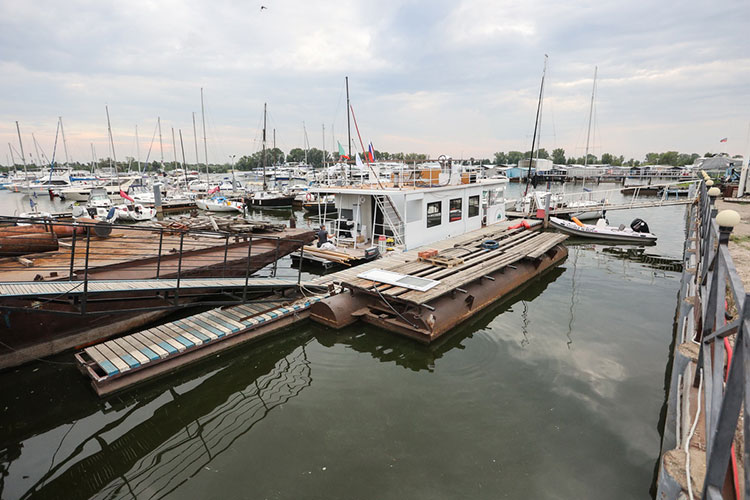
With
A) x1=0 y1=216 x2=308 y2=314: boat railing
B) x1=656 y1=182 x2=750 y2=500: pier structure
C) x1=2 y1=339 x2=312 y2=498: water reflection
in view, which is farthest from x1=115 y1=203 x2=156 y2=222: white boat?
x1=656 y1=182 x2=750 y2=500: pier structure

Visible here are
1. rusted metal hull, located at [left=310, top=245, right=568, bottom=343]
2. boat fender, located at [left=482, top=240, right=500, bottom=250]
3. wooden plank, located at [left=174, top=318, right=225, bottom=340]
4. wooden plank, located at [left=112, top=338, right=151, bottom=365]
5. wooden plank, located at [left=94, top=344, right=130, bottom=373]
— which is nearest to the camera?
wooden plank, located at [left=94, top=344, right=130, bottom=373]

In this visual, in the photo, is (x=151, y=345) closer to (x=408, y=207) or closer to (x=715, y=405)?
(x=715, y=405)

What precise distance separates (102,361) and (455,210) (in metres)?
13.7

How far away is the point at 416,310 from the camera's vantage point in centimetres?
927

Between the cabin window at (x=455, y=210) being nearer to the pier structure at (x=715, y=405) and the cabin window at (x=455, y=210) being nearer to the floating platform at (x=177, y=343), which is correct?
the floating platform at (x=177, y=343)

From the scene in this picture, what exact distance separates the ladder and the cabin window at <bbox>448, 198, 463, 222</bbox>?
292 centimetres

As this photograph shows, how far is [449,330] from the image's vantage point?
9.98 meters

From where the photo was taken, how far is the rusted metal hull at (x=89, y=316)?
765 cm

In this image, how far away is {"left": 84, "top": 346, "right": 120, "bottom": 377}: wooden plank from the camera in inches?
276

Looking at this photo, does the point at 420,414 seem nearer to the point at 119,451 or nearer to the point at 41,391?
the point at 119,451

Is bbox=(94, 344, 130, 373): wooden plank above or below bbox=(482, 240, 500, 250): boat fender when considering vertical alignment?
below

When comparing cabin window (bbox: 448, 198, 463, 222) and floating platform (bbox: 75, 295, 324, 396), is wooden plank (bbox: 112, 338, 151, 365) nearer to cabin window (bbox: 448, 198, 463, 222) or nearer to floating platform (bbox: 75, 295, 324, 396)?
floating platform (bbox: 75, 295, 324, 396)

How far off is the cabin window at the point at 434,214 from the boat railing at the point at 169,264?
222 inches

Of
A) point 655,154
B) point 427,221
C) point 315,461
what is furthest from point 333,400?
point 655,154
